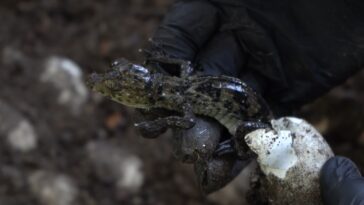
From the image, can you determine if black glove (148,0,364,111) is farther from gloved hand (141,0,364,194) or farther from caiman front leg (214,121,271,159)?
caiman front leg (214,121,271,159)

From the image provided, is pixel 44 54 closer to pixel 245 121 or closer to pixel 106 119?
pixel 106 119

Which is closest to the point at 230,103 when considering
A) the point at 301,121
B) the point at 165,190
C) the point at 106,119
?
the point at 301,121

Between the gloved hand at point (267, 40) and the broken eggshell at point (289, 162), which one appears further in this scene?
the gloved hand at point (267, 40)

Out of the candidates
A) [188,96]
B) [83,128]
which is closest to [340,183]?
[188,96]

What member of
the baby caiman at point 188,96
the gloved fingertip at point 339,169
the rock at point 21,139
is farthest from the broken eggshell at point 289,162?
the rock at point 21,139

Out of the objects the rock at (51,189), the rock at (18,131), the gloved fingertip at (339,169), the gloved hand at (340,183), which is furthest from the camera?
the rock at (18,131)

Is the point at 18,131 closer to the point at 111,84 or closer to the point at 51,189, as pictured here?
the point at 51,189

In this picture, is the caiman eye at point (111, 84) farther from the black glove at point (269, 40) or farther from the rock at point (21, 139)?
the rock at point (21, 139)
